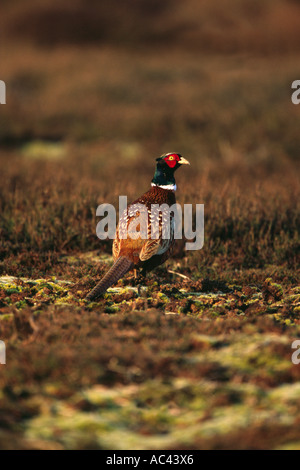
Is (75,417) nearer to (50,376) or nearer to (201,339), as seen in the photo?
(50,376)

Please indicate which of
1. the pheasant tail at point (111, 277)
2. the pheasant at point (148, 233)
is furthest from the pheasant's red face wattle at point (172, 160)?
the pheasant tail at point (111, 277)

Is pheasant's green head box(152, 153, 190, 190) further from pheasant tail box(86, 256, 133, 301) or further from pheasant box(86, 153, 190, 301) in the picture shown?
pheasant tail box(86, 256, 133, 301)

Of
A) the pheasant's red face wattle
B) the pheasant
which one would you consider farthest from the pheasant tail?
the pheasant's red face wattle

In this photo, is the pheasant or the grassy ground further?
the pheasant

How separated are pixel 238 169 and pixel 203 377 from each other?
12.0 m

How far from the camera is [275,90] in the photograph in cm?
2238

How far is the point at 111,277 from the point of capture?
234 inches

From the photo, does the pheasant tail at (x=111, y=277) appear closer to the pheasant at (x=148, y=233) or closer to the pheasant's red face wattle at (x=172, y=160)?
the pheasant at (x=148, y=233)

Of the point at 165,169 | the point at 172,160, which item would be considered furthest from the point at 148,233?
the point at 172,160

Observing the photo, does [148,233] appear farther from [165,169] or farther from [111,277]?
[165,169]

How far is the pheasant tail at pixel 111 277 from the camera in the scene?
5812 millimetres

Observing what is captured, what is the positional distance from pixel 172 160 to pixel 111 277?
1.37 metres

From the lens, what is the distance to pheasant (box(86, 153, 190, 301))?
609 centimetres

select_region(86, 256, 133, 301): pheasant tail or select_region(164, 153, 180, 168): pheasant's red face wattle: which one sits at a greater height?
select_region(164, 153, 180, 168): pheasant's red face wattle
